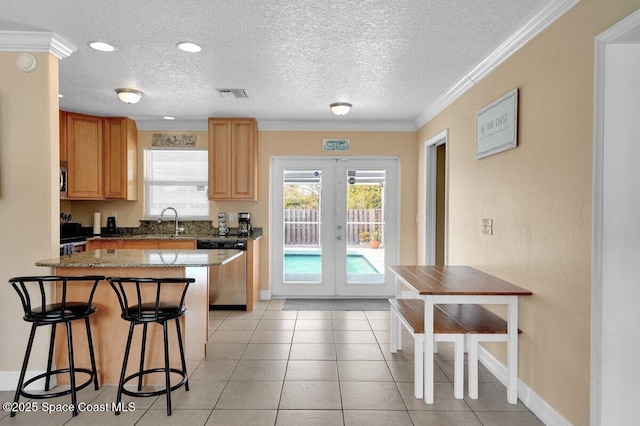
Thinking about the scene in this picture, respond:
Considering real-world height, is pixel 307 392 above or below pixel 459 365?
below

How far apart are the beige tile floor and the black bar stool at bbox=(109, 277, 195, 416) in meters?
0.14

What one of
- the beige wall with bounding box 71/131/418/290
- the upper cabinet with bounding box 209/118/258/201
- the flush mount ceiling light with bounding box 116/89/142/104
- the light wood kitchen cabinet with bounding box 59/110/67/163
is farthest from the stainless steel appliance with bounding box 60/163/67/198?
the upper cabinet with bounding box 209/118/258/201

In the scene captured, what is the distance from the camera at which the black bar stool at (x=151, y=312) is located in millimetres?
2422

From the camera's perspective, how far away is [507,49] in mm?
2777

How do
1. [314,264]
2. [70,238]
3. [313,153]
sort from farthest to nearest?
[314,264], [313,153], [70,238]

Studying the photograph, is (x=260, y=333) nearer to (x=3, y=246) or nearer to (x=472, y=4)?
(x=3, y=246)

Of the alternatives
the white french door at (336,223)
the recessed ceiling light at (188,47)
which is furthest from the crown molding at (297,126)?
the recessed ceiling light at (188,47)

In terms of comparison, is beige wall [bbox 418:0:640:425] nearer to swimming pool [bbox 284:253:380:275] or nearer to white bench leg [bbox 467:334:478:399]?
white bench leg [bbox 467:334:478:399]

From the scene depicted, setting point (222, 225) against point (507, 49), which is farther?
point (222, 225)

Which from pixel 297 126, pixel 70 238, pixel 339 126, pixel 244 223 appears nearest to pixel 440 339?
pixel 244 223

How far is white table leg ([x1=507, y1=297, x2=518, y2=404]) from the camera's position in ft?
8.21

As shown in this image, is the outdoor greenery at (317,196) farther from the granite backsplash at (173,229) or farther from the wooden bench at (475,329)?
the wooden bench at (475,329)

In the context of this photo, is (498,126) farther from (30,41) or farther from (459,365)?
(30,41)

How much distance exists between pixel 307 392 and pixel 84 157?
4.13 metres
